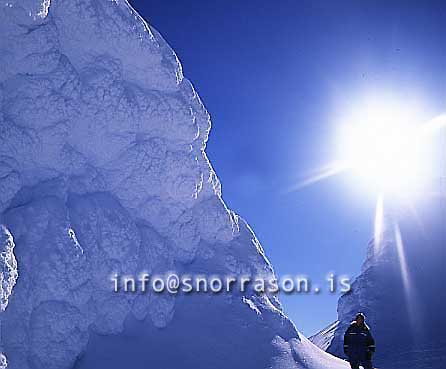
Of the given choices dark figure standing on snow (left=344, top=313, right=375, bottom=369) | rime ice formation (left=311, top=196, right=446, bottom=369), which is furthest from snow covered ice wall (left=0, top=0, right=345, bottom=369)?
rime ice formation (left=311, top=196, right=446, bottom=369)

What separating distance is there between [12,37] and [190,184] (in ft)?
33.2

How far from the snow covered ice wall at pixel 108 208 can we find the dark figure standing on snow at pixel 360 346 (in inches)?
387

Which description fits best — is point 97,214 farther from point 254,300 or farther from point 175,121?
point 254,300

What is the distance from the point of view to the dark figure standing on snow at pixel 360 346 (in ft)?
32.9

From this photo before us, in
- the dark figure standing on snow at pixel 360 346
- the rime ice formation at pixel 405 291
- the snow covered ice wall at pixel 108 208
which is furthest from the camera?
the rime ice formation at pixel 405 291

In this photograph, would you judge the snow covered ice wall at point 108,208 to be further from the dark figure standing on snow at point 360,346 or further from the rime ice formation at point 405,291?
the rime ice formation at point 405,291

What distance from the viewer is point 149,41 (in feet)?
77.2

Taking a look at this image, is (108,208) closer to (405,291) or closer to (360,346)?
(360,346)

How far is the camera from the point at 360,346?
395 inches

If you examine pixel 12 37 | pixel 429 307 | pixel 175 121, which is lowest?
pixel 12 37

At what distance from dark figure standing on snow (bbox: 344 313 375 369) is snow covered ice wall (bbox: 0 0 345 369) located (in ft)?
32.2

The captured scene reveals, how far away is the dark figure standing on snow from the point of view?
32.9 ft

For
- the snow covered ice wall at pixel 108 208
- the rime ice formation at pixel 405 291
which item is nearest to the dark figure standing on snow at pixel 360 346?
the snow covered ice wall at pixel 108 208

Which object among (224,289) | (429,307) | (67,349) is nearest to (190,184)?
(224,289)
